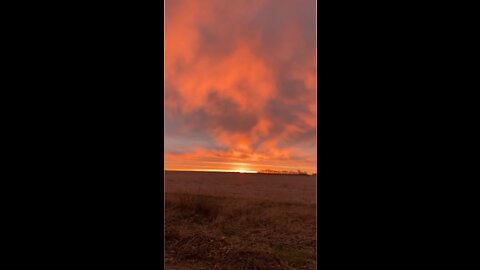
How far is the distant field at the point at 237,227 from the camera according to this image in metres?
3.45

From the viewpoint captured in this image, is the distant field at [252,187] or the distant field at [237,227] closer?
the distant field at [237,227]

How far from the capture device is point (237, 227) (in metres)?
4.67

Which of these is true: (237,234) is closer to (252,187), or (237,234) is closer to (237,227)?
(237,227)

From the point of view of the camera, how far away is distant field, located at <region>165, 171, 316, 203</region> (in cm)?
572

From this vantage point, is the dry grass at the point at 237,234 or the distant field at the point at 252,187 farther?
the distant field at the point at 252,187

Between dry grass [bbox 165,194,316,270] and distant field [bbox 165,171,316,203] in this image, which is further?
distant field [bbox 165,171,316,203]

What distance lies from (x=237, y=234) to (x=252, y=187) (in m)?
3.25

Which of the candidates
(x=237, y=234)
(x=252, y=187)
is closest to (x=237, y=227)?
(x=237, y=234)

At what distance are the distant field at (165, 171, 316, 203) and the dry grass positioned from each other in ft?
0.90

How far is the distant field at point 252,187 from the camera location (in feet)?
18.8

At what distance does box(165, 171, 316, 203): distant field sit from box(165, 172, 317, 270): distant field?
2 centimetres

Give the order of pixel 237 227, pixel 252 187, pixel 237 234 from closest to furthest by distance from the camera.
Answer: pixel 237 234 → pixel 237 227 → pixel 252 187
